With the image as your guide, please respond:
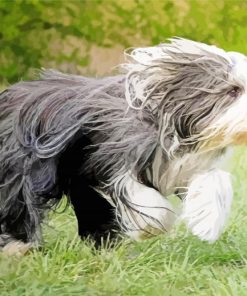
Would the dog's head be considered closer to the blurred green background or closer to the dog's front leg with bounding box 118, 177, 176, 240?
the dog's front leg with bounding box 118, 177, 176, 240

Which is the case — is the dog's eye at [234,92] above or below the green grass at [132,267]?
above

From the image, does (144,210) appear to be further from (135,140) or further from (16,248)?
(16,248)

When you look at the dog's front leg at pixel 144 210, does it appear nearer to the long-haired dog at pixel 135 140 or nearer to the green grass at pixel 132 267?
the long-haired dog at pixel 135 140

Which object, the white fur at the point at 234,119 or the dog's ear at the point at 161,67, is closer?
the white fur at the point at 234,119

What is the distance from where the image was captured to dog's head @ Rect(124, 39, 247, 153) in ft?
9.23

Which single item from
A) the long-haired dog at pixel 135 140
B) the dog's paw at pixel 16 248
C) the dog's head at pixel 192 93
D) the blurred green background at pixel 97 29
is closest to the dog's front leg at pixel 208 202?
the long-haired dog at pixel 135 140

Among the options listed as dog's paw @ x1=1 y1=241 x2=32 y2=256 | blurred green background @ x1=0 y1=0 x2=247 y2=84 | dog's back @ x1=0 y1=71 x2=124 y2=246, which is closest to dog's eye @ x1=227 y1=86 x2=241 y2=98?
dog's back @ x1=0 y1=71 x2=124 y2=246

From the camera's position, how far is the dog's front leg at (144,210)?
116 inches

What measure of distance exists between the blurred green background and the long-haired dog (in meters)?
1.77

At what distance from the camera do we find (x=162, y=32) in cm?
496

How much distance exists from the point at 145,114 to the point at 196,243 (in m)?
0.58

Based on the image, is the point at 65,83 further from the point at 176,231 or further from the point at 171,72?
the point at 176,231

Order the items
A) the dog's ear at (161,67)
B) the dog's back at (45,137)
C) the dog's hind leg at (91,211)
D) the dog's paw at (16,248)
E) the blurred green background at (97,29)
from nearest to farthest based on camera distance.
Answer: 1. the dog's ear at (161,67)
2. the dog's back at (45,137)
3. the dog's hind leg at (91,211)
4. the dog's paw at (16,248)
5. the blurred green background at (97,29)

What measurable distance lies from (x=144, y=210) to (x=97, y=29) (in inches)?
94.4
